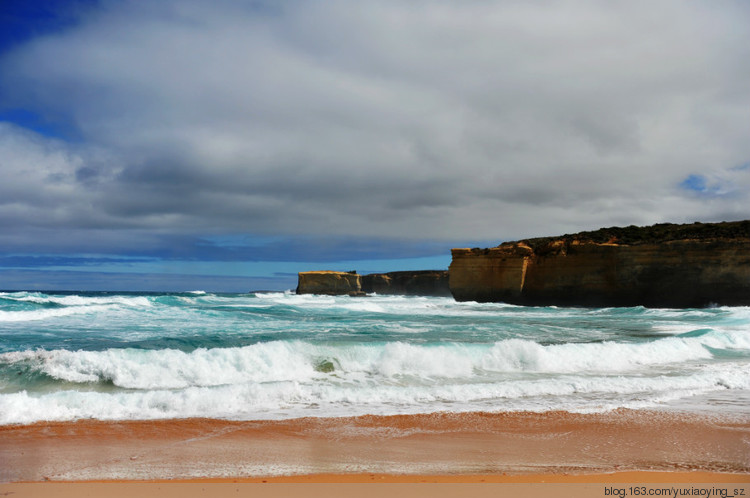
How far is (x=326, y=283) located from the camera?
76938mm

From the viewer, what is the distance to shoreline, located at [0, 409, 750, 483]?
4.26 metres

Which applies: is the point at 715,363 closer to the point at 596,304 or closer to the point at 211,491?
the point at 211,491

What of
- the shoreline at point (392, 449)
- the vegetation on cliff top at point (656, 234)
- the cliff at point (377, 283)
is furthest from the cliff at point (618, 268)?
the cliff at point (377, 283)

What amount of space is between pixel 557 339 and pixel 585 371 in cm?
398

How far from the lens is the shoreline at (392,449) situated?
14.0 feet

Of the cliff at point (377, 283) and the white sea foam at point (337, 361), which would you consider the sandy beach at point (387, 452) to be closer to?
the white sea foam at point (337, 361)

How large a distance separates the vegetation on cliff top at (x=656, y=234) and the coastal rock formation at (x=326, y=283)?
3945 cm

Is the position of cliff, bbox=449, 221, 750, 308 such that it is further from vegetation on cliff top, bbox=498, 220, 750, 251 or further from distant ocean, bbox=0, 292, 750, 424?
distant ocean, bbox=0, 292, 750, 424

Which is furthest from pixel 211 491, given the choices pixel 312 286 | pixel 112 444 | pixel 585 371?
pixel 312 286

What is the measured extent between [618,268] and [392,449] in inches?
1289

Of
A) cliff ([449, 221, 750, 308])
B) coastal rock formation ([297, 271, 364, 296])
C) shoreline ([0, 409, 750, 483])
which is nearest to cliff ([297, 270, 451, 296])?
coastal rock formation ([297, 271, 364, 296])

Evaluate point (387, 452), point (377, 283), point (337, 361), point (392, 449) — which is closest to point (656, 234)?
point (337, 361)

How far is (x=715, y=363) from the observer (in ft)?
36.3

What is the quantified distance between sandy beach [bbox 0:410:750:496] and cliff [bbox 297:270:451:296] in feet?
232
